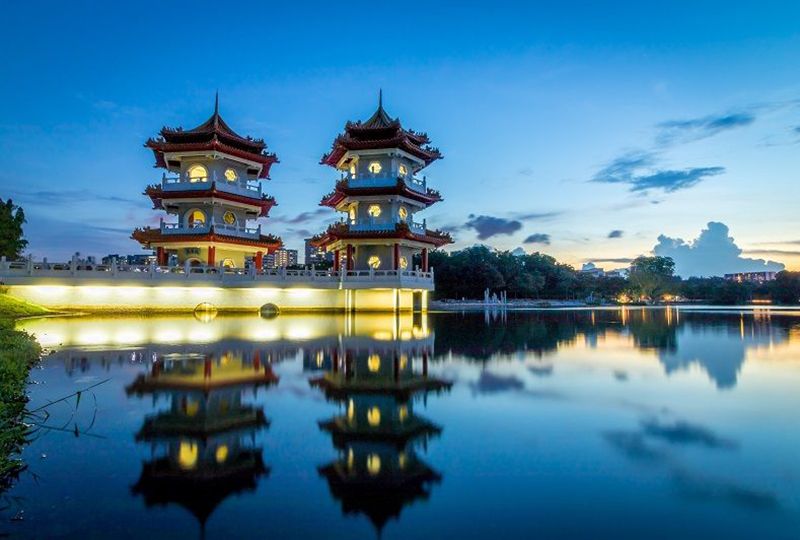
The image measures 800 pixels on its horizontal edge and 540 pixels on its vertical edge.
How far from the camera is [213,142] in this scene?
3397cm

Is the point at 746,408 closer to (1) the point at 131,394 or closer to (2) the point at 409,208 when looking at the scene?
(1) the point at 131,394

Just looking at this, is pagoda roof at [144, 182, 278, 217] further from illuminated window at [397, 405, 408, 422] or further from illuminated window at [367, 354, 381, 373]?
illuminated window at [397, 405, 408, 422]

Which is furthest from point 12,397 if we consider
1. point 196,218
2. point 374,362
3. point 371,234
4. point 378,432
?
point 196,218

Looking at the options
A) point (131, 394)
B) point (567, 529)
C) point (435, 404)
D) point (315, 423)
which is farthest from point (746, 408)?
point (131, 394)

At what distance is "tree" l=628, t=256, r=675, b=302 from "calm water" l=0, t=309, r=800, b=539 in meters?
89.0

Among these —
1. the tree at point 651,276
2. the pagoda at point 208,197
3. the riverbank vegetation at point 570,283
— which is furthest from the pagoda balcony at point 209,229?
the tree at point 651,276

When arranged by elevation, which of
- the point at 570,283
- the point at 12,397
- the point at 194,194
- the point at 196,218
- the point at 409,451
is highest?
the point at 194,194

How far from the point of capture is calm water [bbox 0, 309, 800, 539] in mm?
3951

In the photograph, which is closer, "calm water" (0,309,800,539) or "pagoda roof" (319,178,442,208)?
"calm water" (0,309,800,539)

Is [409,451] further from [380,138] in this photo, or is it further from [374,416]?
[380,138]

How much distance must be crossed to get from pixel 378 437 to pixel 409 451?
0.67 metres

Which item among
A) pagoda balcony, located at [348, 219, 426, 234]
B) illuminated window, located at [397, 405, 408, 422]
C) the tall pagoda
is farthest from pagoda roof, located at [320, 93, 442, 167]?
illuminated window, located at [397, 405, 408, 422]

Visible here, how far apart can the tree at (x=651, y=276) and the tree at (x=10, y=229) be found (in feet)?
303

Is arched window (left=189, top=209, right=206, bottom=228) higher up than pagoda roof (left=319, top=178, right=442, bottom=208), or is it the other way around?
pagoda roof (left=319, top=178, right=442, bottom=208)
